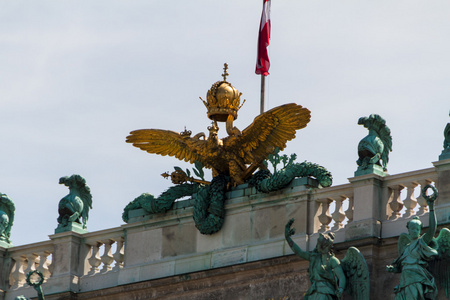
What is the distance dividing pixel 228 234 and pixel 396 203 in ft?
10.4

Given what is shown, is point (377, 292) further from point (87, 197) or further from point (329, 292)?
point (87, 197)

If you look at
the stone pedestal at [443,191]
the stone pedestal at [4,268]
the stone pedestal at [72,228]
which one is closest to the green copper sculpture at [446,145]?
the stone pedestal at [443,191]

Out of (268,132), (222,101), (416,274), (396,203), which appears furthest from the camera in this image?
(222,101)

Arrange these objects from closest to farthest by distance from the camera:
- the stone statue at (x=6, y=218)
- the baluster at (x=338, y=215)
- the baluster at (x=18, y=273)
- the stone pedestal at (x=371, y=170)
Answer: the stone pedestal at (x=371, y=170)
the baluster at (x=338, y=215)
the baluster at (x=18, y=273)
the stone statue at (x=6, y=218)

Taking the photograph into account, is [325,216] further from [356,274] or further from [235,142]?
[235,142]

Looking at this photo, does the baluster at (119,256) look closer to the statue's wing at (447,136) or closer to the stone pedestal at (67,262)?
the stone pedestal at (67,262)

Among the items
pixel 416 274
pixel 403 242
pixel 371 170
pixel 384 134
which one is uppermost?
pixel 384 134

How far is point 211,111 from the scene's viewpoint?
36.5 m

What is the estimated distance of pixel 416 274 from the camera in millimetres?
32062

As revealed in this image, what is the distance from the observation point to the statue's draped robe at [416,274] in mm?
31969

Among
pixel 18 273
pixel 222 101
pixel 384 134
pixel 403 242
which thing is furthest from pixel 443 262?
pixel 18 273

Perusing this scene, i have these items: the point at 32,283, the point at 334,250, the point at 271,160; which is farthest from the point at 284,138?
the point at 32,283

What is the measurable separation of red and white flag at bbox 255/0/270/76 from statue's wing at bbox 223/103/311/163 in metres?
2.57

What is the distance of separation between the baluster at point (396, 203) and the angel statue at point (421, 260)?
1022 mm
